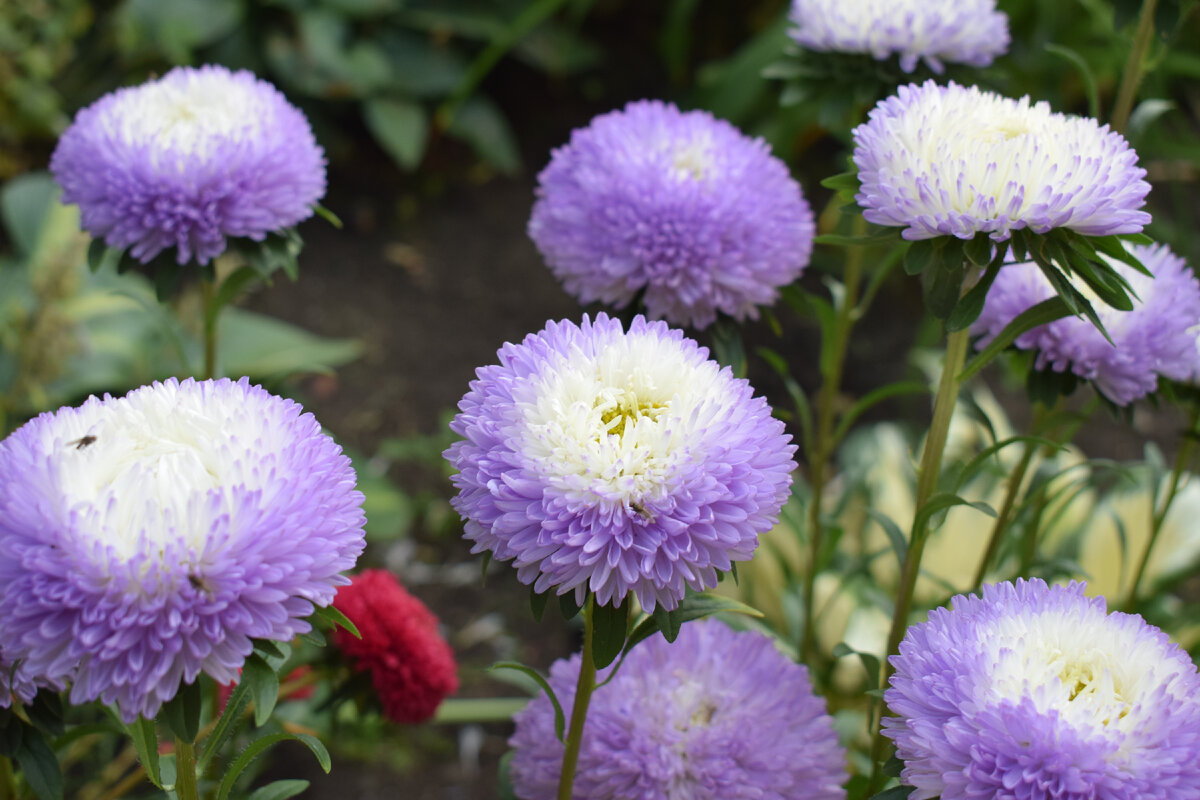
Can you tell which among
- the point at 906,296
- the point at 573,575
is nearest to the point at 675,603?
the point at 573,575

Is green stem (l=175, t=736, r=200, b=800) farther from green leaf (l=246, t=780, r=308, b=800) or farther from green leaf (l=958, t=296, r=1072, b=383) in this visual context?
green leaf (l=958, t=296, r=1072, b=383)

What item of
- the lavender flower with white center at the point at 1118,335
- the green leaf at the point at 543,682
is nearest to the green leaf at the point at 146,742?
the green leaf at the point at 543,682

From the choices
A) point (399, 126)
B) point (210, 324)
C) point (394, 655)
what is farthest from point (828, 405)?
point (399, 126)

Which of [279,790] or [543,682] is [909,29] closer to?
[543,682]

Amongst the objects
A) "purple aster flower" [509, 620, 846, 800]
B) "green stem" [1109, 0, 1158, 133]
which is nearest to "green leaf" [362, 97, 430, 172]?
"green stem" [1109, 0, 1158, 133]

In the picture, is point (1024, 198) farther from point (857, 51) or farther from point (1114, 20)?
→ point (1114, 20)

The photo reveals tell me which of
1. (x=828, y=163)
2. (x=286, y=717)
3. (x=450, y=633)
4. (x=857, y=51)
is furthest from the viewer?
(x=828, y=163)
